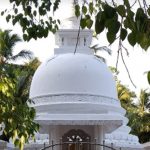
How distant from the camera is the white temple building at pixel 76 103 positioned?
15508 mm

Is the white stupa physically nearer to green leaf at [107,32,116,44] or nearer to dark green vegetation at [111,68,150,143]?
dark green vegetation at [111,68,150,143]

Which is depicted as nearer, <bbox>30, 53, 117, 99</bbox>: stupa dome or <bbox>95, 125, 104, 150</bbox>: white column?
<bbox>95, 125, 104, 150</bbox>: white column

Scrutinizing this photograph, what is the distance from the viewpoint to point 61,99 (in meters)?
16.6

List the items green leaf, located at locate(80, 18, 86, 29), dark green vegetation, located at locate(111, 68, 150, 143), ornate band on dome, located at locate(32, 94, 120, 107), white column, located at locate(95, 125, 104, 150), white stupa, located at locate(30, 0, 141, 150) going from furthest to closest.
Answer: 1. dark green vegetation, located at locate(111, 68, 150, 143)
2. ornate band on dome, located at locate(32, 94, 120, 107)
3. white column, located at locate(95, 125, 104, 150)
4. white stupa, located at locate(30, 0, 141, 150)
5. green leaf, located at locate(80, 18, 86, 29)

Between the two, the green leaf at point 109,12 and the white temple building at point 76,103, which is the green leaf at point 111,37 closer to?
the green leaf at point 109,12

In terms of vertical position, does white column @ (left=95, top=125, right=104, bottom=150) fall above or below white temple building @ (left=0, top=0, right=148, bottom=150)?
below

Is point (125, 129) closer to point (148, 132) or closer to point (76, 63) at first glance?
point (76, 63)

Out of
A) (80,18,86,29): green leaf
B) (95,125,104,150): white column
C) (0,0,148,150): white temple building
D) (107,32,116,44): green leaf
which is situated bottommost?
(107,32,116,44): green leaf

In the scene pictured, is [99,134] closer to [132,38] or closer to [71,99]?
[71,99]

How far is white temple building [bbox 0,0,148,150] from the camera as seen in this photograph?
15.5 m

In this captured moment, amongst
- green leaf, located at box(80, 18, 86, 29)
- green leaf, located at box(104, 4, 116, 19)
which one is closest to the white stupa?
green leaf, located at box(80, 18, 86, 29)

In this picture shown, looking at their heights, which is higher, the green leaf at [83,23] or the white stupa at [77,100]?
the white stupa at [77,100]

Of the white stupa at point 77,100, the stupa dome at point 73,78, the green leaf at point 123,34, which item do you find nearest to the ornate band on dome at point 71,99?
the white stupa at point 77,100

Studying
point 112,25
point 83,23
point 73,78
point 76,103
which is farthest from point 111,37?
point 73,78
